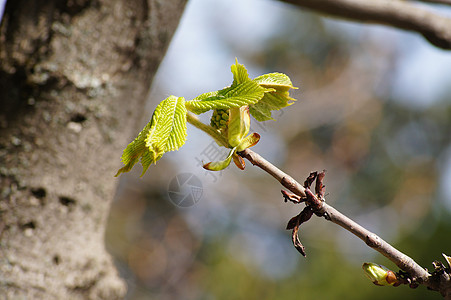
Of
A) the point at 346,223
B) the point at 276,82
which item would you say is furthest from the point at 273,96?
the point at 346,223

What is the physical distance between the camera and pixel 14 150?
26.1 inches

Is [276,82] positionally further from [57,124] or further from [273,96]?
[57,124]

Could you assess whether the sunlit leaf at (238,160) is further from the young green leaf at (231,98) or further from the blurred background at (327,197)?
the blurred background at (327,197)

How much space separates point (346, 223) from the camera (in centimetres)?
28

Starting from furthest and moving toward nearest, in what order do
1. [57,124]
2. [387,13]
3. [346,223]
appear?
[387,13]
[57,124]
[346,223]

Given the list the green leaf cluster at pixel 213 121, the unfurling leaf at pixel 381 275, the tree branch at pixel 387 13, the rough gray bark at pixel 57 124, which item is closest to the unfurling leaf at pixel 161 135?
the green leaf cluster at pixel 213 121

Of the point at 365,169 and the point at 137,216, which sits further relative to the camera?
the point at 365,169

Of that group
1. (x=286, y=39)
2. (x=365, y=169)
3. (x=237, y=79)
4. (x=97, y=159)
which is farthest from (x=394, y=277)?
(x=286, y=39)

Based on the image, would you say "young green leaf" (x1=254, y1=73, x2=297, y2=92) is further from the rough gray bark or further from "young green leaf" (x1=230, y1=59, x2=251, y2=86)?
the rough gray bark

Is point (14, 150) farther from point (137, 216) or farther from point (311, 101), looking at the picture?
point (311, 101)

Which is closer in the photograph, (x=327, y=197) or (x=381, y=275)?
(x=381, y=275)

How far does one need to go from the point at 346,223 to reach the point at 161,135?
14cm

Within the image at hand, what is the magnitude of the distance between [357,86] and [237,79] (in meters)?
5.64

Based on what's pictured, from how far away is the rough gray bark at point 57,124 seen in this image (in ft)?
2.14
